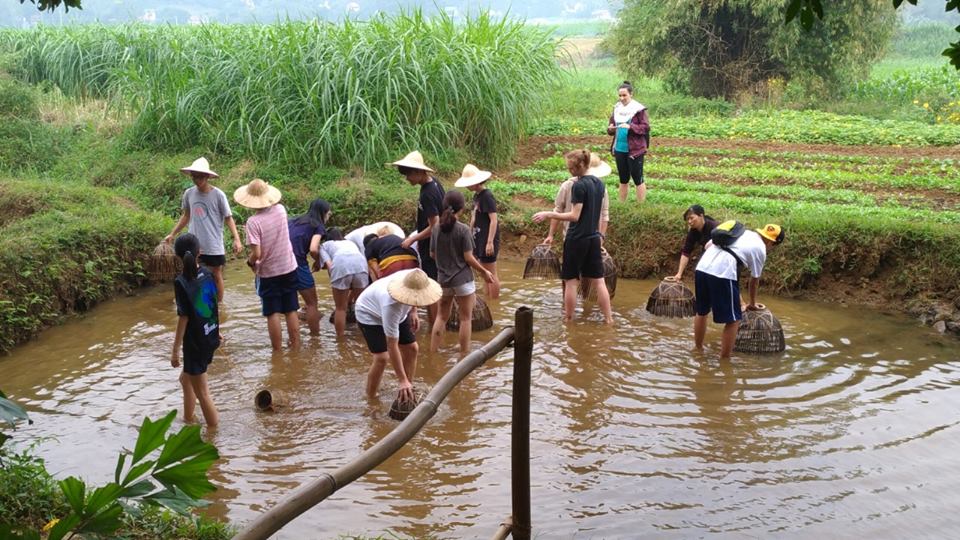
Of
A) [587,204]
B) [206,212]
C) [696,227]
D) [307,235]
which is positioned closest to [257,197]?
[307,235]

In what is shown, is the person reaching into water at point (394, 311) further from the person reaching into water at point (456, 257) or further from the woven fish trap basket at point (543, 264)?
the woven fish trap basket at point (543, 264)

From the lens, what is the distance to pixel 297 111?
14.4 metres

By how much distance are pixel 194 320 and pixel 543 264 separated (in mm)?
4538

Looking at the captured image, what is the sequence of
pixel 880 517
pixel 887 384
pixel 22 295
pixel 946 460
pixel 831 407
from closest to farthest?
1. pixel 880 517
2. pixel 946 460
3. pixel 831 407
4. pixel 887 384
5. pixel 22 295

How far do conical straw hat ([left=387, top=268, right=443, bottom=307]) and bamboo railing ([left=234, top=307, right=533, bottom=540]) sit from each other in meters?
1.88

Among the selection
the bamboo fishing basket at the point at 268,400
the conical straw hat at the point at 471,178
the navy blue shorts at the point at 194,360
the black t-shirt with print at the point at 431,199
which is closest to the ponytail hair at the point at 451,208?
the black t-shirt with print at the point at 431,199

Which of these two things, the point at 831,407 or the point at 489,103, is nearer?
the point at 831,407

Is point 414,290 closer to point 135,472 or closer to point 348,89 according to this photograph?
point 135,472

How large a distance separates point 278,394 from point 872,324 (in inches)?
232

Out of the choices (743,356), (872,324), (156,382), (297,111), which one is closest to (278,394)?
(156,382)

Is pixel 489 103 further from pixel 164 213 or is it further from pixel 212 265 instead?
pixel 212 265

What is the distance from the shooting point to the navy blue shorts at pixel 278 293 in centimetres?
854

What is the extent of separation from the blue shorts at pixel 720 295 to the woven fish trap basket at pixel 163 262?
5618mm

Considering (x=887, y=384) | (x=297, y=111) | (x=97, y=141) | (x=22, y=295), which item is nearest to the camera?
(x=887, y=384)
